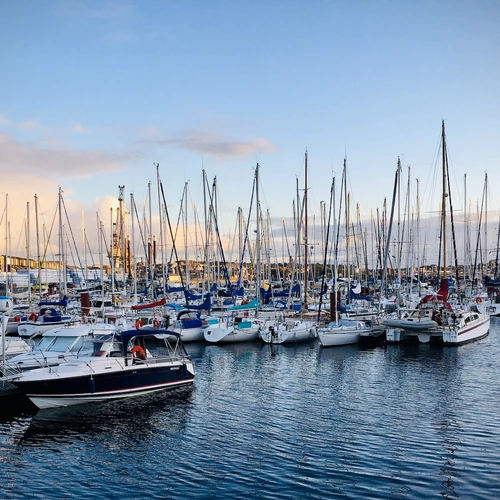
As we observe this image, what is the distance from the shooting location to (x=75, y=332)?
90.3 ft

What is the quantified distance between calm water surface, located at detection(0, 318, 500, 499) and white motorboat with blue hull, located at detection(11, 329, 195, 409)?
59 cm

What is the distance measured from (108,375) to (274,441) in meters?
9.16

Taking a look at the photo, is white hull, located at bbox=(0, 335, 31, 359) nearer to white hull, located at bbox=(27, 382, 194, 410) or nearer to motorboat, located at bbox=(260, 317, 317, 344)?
white hull, located at bbox=(27, 382, 194, 410)

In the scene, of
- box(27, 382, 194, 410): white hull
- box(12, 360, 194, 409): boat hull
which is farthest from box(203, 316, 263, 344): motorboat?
box(27, 382, 194, 410): white hull

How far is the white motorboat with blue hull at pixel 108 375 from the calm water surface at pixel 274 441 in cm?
59

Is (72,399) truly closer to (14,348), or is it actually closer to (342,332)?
(14,348)

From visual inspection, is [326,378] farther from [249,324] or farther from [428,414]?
[249,324]

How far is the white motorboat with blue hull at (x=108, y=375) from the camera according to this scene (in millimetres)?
22906

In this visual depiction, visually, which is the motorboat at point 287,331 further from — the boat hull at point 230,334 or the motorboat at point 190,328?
the motorboat at point 190,328

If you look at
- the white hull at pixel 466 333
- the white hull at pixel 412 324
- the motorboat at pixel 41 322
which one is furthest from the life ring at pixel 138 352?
the white hull at pixel 466 333

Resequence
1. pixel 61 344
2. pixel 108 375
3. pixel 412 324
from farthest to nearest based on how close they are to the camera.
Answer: pixel 412 324 → pixel 61 344 → pixel 108 375

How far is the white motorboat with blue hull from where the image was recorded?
22906mm

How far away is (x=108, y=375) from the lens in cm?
2438

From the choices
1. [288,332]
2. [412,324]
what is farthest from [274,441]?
[412,324]
